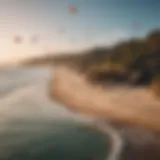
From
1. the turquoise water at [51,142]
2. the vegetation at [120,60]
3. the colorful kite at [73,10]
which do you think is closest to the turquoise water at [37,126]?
the turquoise water at [51,142]

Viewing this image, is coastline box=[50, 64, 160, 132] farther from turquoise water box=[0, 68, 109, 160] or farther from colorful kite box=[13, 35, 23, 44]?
colorful kite box=[13, 35, 23, 44]

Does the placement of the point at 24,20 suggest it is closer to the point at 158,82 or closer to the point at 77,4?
the point at 77,4

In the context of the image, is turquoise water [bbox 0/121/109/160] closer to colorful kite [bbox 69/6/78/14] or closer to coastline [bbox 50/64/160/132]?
coastline [bbox 50/64/160/132]

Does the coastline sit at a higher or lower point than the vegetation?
lower

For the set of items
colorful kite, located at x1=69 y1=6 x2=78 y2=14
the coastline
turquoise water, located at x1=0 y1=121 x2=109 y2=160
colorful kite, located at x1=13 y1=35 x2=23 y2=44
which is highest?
colorful kite, located at x1=69 y1=6 x2=78 y2=14

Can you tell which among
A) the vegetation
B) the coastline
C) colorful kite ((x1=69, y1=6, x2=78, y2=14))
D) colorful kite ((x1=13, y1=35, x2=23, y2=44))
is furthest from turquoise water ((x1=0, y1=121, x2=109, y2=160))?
colorful kite ((x1=69, y1=6, x2=78, y2=14))

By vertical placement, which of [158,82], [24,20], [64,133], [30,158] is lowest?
[30,158]

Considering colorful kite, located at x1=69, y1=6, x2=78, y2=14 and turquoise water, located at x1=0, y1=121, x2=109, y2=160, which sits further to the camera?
colorful kite, located at x1=69, y1=6, x2=78, y2=14

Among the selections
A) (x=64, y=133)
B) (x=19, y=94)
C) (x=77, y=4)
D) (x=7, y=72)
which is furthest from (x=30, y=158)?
(x=77, y=4)

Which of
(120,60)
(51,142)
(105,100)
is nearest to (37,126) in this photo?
(51,142)
